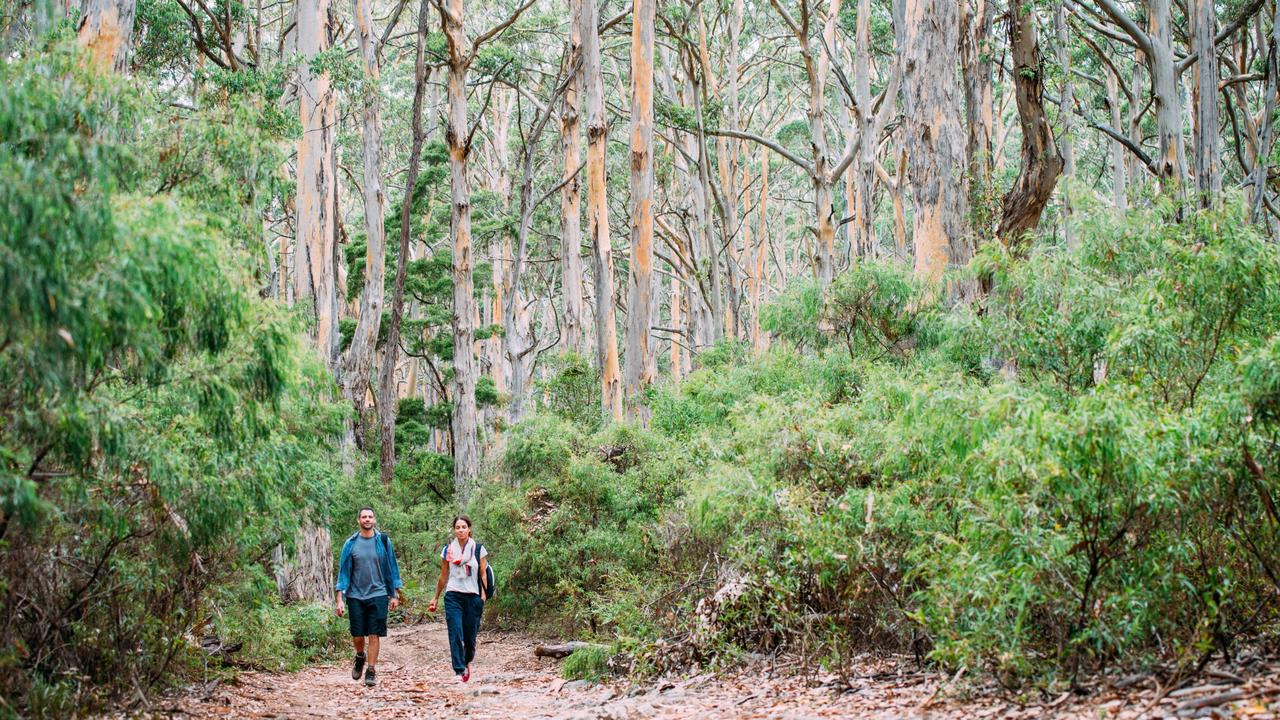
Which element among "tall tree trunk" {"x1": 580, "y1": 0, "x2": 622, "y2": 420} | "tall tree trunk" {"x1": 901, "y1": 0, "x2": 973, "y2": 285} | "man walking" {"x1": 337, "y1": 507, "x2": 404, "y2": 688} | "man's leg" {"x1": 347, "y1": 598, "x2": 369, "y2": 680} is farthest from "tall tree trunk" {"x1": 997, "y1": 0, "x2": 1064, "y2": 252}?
"tall tree trunk" {"x1": 580, "y1": 0, "x2": 622, "y2": 420}

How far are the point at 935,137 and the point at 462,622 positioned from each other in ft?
24.6

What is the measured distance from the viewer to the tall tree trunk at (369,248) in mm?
17562

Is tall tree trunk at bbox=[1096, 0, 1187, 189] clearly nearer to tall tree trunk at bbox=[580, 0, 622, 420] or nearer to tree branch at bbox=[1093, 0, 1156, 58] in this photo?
tree branch at bbox=[1093, 0, 1156, 58]

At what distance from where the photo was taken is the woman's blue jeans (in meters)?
8.88

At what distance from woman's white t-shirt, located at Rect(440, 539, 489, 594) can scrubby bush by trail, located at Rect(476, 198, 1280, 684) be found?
1328 mm

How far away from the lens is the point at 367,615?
8.86 m

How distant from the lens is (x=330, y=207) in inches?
632

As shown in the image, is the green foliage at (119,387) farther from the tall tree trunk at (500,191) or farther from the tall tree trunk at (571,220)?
the tall tree trunk at (500,191)

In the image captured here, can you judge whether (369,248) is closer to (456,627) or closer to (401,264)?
(401,264)

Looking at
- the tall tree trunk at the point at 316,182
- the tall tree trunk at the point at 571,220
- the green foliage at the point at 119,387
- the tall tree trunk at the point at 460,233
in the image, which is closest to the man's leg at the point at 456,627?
the green foliage at the point at 119,387

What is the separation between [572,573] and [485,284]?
65.5ft

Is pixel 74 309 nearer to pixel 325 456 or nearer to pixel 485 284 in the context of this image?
pixel 325 456

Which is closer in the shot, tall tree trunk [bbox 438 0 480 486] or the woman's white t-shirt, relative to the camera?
the woman's white t-shirt

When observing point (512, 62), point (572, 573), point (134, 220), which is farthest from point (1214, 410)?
point (512, 62)
